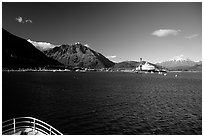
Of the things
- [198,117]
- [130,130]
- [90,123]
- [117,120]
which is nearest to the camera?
[130,130]

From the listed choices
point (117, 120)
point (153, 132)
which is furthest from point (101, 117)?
point (153, 132)

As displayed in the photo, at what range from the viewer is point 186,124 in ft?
98.1

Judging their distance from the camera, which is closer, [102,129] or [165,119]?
[102,129]

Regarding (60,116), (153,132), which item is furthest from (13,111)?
(153,132)

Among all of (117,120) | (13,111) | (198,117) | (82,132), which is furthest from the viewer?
(13,111)

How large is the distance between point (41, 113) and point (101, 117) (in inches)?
479

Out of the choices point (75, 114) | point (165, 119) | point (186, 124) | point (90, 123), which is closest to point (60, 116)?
point (75, 114)

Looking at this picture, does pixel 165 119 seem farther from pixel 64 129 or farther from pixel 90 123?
pixel 64 129

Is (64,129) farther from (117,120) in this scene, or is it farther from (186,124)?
(186,124)

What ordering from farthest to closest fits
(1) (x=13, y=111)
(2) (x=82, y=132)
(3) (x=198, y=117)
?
(1) (x=13, y=111) → (3) (x=198, y=117) → (2) (x=82, y=132)

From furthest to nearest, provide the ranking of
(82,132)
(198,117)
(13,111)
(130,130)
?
1. (13,111)
2. (198,117)
3. (130,130)
4. (82,132)

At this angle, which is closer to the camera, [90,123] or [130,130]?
[130,130]

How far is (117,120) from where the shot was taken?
1253 inches

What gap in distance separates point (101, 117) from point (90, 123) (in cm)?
402
